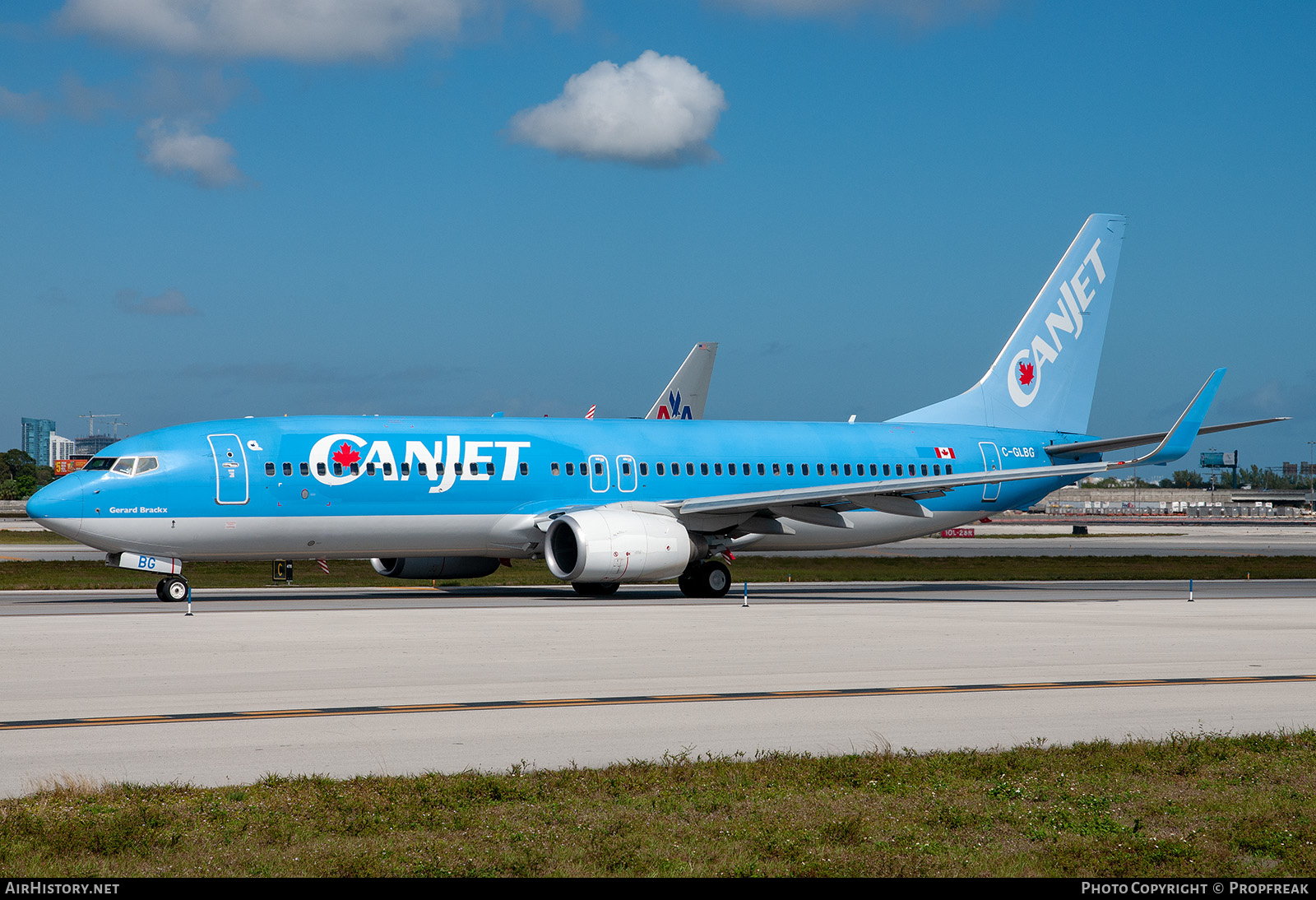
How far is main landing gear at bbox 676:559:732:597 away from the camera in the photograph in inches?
1372

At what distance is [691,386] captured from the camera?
6091cm

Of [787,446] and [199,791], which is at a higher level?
[787,446]

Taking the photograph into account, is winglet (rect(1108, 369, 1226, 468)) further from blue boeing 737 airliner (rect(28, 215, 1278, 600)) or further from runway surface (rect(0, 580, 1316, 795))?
runway surface (rect(0, 580, 1316, 795))

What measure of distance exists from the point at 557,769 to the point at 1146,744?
17.5ft

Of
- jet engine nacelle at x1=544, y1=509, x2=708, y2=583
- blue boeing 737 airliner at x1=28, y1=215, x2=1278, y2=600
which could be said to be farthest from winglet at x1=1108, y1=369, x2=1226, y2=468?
jet engine nacelle at x1=544, y1=509, x2=708, y2=583

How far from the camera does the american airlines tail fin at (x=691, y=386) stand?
60250 mm

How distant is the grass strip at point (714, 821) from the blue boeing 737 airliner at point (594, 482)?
810 inches

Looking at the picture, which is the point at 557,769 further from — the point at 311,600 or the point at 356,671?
the point at 311,600

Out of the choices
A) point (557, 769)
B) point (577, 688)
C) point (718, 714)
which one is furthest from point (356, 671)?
point (557, 769)

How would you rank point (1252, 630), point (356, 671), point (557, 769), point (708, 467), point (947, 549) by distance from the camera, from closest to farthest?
point (557, 769) < point (356, 671) < point (1252, 630) < point (708, 467) < point (947, 549)

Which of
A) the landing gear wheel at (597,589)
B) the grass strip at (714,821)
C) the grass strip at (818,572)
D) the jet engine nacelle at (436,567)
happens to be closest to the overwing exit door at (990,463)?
the grass strip at (818,572)

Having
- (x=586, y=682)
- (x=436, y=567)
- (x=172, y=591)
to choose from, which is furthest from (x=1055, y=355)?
(x=586, y=682)

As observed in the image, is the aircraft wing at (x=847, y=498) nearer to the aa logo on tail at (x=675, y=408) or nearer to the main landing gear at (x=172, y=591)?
the main landing gear at (x=172, y=591)

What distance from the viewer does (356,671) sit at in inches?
687
